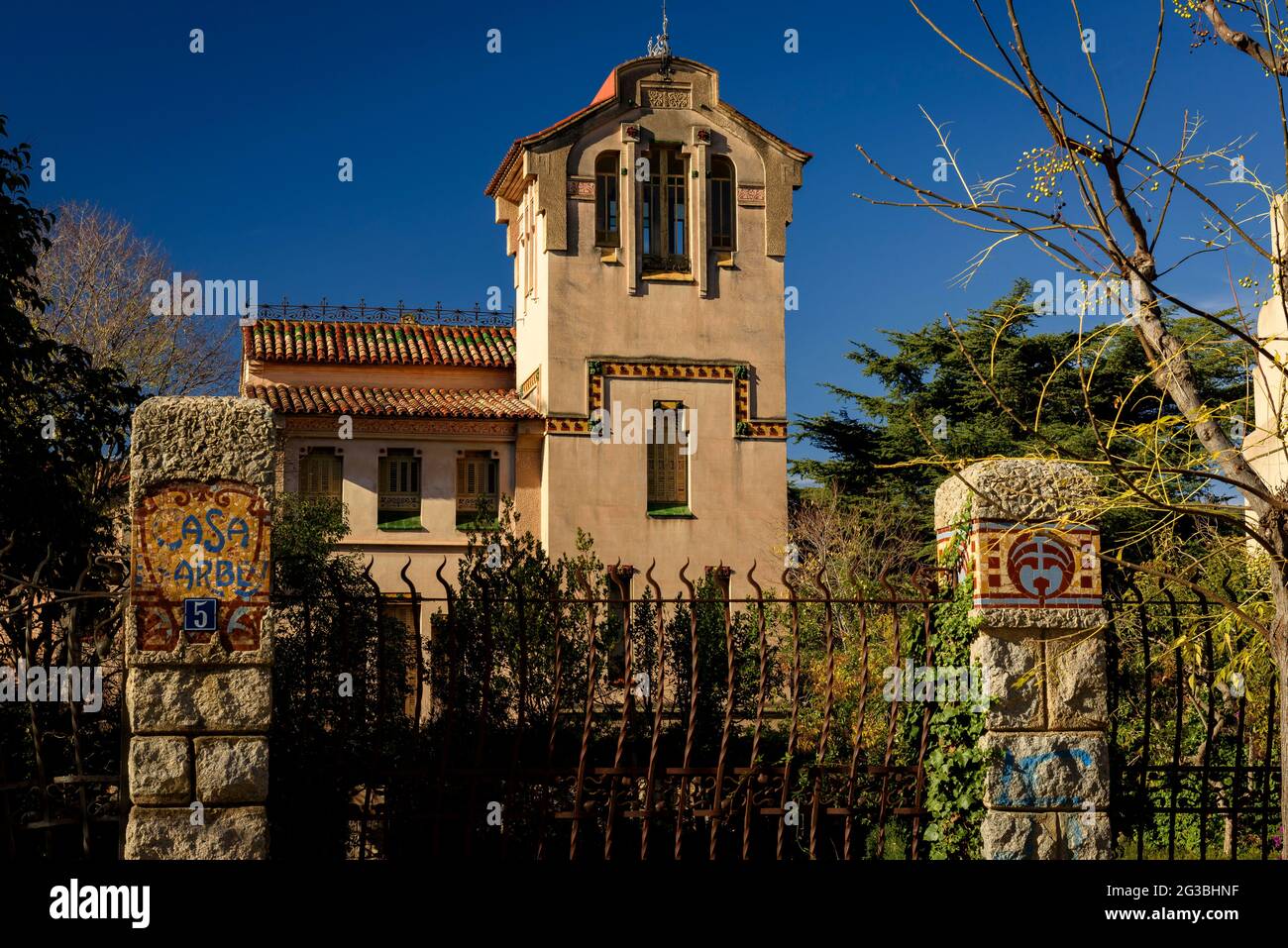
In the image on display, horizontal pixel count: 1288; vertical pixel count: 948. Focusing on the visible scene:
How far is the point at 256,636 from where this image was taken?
552cm

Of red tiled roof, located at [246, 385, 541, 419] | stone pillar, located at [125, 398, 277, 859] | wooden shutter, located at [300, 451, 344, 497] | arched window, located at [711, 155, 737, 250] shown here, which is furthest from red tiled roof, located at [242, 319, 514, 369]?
stone pillar, located at [125, 398, 277, 859]

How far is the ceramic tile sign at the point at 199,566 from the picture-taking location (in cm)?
547

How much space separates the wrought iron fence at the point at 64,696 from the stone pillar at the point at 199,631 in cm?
18

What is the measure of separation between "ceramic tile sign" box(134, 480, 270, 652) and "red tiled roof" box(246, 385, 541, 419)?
1962cm

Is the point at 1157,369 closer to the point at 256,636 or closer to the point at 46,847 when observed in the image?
the point at 256,636

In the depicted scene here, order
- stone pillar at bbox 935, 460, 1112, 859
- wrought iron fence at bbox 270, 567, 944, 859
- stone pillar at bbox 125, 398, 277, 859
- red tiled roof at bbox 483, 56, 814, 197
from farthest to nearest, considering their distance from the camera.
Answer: red tiled roof at bbox 483, 56, 814, 197
stone pillar at bbox 935, 460, 1112, 859
wrought iron fence at bbox 270, 567, 944, 859
stone pillar at bbox 125, 398, 277, 859

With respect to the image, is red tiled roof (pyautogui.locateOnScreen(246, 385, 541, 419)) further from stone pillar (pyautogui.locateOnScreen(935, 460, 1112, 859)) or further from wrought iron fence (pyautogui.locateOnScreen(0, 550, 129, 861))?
stone pillar (pyautogui.locateOnScreen(935, 460, 1112, 859))

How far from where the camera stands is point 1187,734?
12.9 metres

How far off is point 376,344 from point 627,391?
5562 millimetres

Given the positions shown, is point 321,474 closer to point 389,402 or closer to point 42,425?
point 389,402

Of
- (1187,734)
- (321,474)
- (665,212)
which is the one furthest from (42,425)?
(665,212)

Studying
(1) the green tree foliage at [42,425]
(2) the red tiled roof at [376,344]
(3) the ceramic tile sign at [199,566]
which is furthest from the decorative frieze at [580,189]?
(3) the ceramic tile sign at [199,566]

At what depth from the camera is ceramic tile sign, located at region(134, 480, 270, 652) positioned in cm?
547
